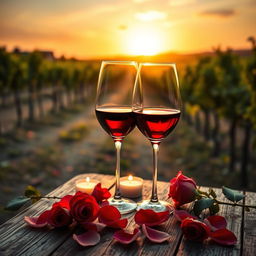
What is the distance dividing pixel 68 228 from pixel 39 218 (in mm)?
128

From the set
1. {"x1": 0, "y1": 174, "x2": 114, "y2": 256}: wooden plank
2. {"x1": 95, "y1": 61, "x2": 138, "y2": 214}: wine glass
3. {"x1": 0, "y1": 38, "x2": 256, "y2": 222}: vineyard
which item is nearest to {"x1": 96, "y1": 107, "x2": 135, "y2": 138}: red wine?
{"x1": 95, "y1": 61, "x2": 138, "y2": 214}: wine glass

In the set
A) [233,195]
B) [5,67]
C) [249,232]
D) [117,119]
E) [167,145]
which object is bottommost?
[167,145]

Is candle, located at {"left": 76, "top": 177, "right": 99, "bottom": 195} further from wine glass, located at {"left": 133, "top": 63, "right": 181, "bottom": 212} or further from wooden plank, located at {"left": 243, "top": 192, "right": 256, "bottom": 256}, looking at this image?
wooden plank, located at {"left": 243, "top": 192, "right": 256, "bottom": 256}

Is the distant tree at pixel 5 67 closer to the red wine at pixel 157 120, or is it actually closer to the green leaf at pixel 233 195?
the red wine at pixel 157 120

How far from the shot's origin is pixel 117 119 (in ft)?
5.25

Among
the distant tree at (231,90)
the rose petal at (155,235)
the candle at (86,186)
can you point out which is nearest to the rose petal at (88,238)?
the rose petal at (155,235)

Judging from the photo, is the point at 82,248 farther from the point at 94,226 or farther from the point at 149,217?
the point at 149,217

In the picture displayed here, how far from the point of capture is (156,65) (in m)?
1.57

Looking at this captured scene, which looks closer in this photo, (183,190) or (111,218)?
(111,218)

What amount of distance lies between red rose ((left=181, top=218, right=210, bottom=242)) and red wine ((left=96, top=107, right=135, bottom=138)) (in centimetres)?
52

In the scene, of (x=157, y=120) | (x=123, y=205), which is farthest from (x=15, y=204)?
(x=157, y=120)

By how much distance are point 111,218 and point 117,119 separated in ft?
1.46

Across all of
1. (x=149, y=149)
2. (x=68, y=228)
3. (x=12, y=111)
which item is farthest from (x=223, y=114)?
(x=12, y=111)

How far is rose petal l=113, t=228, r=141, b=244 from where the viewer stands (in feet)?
4.31
